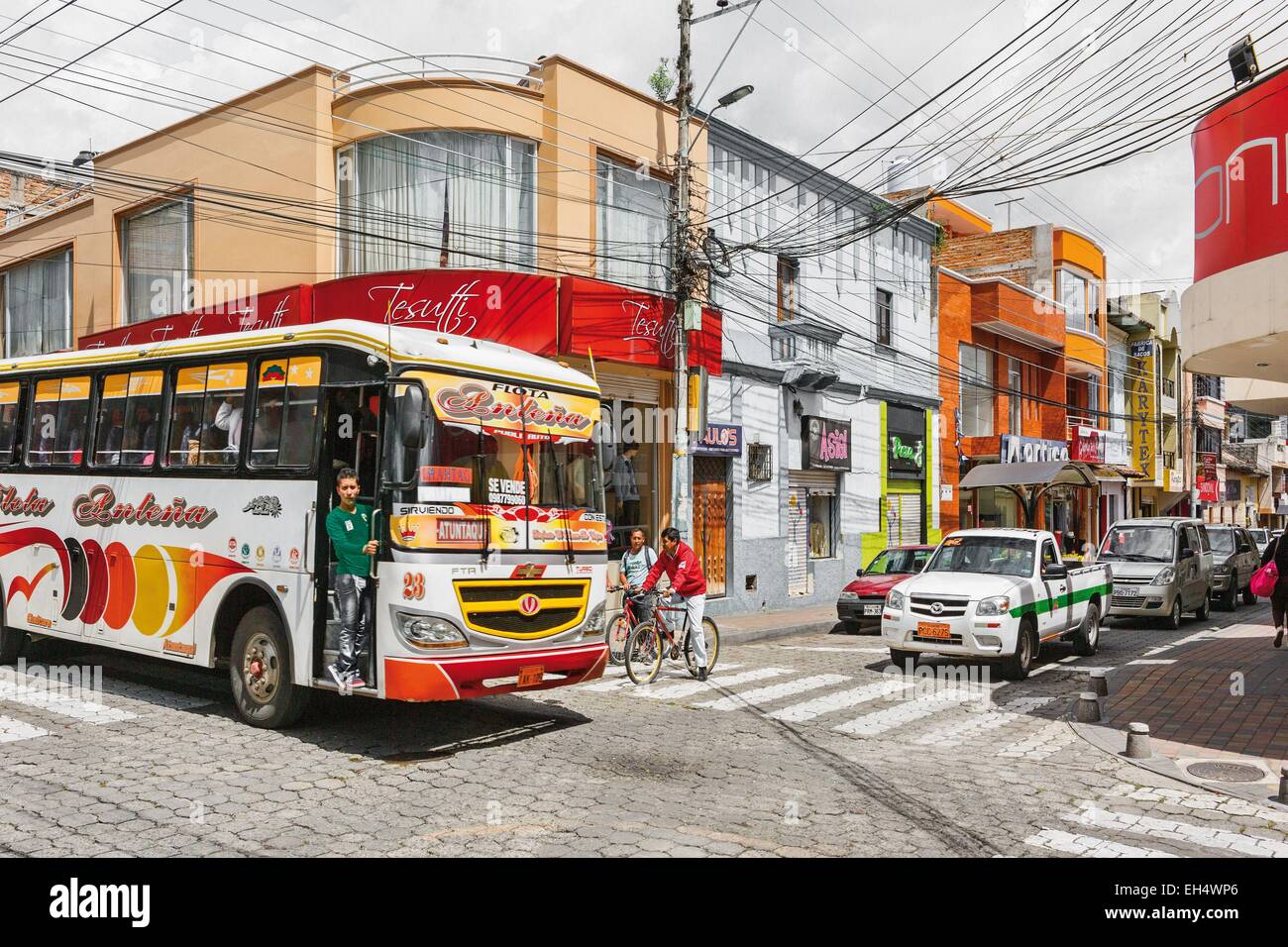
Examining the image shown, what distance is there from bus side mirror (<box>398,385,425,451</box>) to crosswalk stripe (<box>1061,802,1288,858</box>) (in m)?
5.45

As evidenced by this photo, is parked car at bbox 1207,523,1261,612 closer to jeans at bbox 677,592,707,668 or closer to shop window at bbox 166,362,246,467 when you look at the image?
jeans at bbox 677,592,707,668

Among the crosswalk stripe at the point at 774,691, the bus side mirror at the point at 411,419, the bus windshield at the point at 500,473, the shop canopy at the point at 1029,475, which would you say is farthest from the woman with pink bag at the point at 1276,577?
the shop canopy at the point at 1029,475

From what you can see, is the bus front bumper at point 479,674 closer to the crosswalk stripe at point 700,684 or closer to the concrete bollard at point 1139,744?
the crosswalk stripe at point 700,684

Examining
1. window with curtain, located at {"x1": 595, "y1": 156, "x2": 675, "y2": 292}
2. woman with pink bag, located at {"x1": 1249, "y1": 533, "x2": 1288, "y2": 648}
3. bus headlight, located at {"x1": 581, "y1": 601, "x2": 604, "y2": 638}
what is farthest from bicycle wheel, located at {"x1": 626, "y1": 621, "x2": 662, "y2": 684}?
window with curtain, located at {"x1": 595, "y1": 156, "x2": 675, "y2": 292}

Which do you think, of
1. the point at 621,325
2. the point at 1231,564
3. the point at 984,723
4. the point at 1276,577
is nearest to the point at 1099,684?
the point at 984,723

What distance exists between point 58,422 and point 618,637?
6939 mm

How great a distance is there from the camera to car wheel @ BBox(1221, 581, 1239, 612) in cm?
2397

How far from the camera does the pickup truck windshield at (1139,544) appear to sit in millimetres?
20578

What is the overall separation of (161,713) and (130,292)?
15563 millimetres

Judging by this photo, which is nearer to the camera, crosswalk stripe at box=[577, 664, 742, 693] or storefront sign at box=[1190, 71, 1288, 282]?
storefront sign at box=[1190, 71, 1288, 282]

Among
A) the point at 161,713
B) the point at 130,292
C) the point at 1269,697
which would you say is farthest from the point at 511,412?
the point at 130,292

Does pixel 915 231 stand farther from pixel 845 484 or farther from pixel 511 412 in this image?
pixel 511 412

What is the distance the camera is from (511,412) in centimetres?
917

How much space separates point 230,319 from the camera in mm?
19281
